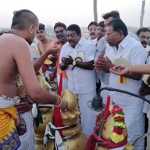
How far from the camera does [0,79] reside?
3.54m

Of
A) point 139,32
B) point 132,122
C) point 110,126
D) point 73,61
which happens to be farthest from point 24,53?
point 139,32

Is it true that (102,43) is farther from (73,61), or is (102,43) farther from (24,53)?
(24,53)

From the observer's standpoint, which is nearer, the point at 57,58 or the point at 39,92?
the point at 39,92

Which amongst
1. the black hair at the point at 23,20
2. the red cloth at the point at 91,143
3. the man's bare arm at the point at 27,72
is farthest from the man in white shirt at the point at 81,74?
the man's bare arm at the point at 27,72

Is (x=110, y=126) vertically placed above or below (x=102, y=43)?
below

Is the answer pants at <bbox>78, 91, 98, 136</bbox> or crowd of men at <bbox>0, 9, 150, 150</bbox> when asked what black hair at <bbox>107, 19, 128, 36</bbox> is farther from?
pants at <bbox>78, 91, 98, 136</bbox>

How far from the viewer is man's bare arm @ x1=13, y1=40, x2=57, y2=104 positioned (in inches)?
131

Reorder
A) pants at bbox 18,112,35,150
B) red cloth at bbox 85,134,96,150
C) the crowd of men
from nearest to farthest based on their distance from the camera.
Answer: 1. the crowd of men
2. pants at bbox 18,112,35,150
3. red cloth at bbox 85,134,96,150

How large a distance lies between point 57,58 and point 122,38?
1.37 meters

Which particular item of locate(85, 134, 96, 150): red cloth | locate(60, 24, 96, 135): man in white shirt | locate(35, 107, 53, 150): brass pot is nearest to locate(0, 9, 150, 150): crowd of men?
locate(60, 24, 96, 135): man in white shirt

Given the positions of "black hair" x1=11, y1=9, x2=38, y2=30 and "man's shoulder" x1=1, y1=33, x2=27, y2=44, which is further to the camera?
"black hair" x1=11, y1=9, x2=38, y2=30

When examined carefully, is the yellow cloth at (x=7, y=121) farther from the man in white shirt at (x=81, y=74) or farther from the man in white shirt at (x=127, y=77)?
the man in white shirt at (x=81, y=74)

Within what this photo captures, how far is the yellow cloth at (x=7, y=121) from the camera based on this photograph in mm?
3498

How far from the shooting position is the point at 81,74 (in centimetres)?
596
